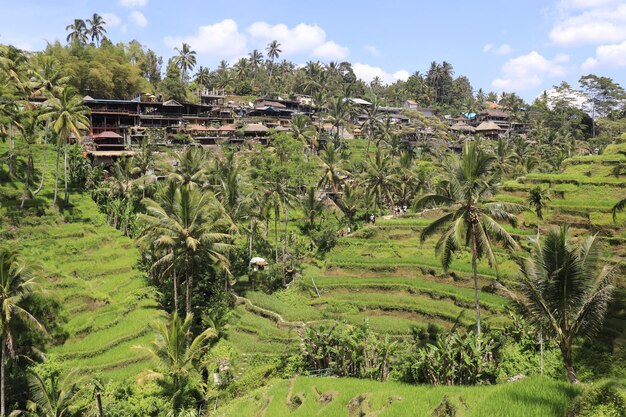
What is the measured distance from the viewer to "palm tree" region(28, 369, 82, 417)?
24.0 meters

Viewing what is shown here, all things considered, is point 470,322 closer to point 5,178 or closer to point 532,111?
point 5,178

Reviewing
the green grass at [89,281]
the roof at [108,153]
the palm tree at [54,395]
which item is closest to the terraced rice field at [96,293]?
the green grass at [89,281]

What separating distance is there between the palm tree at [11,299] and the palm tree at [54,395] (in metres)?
1.54

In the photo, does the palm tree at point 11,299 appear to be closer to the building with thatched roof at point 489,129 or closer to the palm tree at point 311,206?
the palm tree at point 311,206

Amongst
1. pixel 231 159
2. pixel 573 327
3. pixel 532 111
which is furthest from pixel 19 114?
pixel 532 111

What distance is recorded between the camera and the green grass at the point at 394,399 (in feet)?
42.6

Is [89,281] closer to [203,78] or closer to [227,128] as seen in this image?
[227,128]

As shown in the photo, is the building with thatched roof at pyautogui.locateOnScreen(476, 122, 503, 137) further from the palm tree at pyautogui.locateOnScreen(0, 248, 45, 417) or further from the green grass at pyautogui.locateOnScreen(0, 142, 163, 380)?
the palm tree at pyautogui.locateOnScreen(0, 248, 45, 417)

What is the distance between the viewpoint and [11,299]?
81.3 ft

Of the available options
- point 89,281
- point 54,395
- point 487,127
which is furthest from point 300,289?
point 487,127

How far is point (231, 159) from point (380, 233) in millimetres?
17787

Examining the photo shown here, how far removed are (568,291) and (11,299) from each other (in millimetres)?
27993

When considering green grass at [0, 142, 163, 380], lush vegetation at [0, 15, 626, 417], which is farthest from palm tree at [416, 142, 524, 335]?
green grass at [0, 142, 163, 380]

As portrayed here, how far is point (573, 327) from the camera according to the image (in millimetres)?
17781
